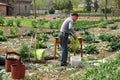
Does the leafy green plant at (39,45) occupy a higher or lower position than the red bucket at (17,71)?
lower

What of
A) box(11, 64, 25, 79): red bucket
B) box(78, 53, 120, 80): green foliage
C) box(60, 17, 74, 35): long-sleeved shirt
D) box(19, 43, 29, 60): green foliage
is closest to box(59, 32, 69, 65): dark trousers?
box(60, 17, 74, 35): long-sleeved shirt

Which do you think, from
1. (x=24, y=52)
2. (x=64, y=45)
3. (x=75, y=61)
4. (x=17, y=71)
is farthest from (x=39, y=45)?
(x=17, y=71)

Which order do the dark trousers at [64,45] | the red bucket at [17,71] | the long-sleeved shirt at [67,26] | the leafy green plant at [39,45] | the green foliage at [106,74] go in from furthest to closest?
1. the leafy green plant at [39,45]
2. the dark trousers at [64,45]
3. the long-sleeved shirt at [67,26]
4. the red bucket at [17,71]
5. the green foliage at [106,74]

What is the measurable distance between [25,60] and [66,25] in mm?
1826

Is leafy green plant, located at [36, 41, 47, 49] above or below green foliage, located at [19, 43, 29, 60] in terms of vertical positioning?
below

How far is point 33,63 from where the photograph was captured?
12703 mm

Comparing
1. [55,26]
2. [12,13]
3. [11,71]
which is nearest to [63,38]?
[11,71]

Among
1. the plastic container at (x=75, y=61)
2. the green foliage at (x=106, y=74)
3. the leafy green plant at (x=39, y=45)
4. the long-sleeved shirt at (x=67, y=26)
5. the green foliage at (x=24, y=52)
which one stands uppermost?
the long-sleeved shirt at (x=67, y=26)

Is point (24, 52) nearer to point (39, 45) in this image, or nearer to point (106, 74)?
point (39, 45)

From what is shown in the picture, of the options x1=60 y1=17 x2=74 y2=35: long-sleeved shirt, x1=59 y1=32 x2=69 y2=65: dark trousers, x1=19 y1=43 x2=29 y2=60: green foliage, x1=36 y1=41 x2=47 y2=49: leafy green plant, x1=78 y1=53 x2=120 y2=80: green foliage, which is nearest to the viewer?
x1=78 y1=53 x2=120 y2=80: green foliage

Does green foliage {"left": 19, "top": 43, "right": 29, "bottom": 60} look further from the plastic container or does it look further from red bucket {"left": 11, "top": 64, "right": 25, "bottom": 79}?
red bucket {"left": 11, "top": 64, "right": 25, "bottom": 79}

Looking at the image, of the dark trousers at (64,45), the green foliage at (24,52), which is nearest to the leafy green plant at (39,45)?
the green foliage at (24,52)

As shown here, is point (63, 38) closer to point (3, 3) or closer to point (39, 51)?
point (39, 51)

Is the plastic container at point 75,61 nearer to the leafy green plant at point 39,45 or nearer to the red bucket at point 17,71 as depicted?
the red bucket at point 17,71
